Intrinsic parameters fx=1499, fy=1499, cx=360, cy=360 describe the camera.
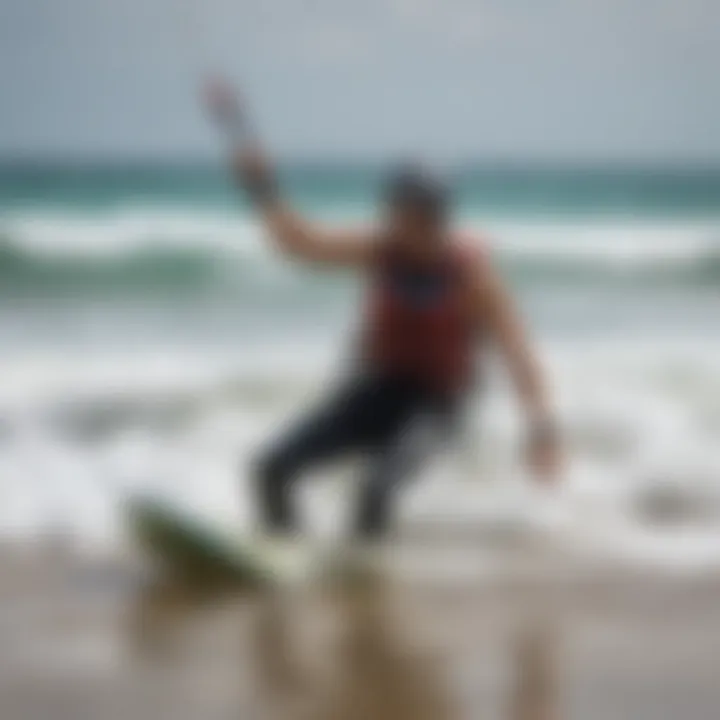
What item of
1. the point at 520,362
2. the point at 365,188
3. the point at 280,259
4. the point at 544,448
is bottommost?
the point at 544,448

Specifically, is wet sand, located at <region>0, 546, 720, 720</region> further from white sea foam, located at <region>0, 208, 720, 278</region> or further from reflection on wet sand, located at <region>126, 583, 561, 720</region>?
white sea foam, located at <region>0, 208, 720, 278</region>

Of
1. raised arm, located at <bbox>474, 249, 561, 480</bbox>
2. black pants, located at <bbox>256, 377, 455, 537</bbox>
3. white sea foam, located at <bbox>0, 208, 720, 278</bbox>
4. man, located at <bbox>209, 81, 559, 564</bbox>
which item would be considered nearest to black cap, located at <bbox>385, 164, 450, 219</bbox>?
man, located at <bbox>209, 81, 559, 564</bbox>

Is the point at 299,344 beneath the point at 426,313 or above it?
above

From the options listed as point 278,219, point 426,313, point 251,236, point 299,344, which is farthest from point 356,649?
point 251,236

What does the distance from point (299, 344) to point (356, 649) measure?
197 cm

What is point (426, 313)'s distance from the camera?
247cm

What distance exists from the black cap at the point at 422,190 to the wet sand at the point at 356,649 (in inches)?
24.3

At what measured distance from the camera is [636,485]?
3.05 m

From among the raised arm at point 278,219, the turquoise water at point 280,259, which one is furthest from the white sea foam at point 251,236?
the raised arm at point 278,219

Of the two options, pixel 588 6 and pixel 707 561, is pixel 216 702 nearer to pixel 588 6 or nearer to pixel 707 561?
pixel 707 561

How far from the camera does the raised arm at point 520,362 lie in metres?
2.47

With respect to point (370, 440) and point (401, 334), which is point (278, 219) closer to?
point (401, 334)

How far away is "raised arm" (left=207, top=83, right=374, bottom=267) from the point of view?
96.2 inches

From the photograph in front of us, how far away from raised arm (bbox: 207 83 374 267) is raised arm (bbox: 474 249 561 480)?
20 cm
